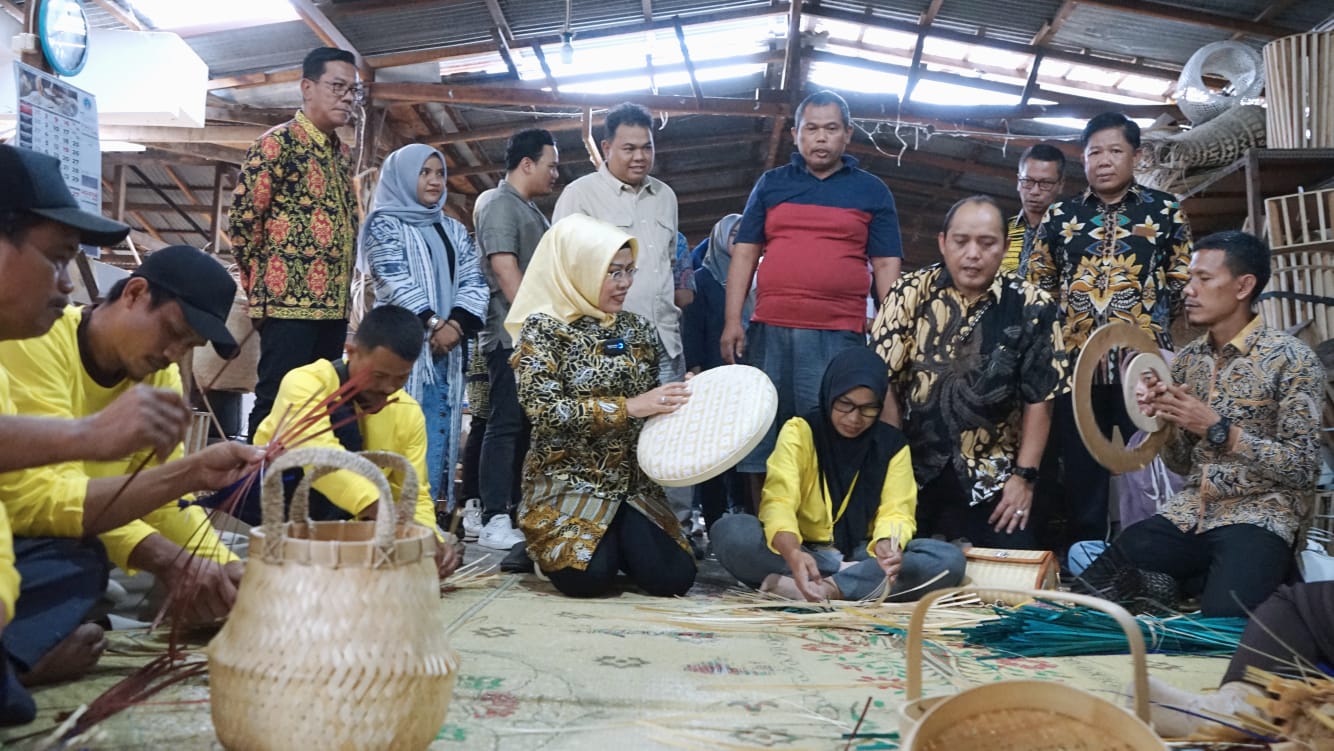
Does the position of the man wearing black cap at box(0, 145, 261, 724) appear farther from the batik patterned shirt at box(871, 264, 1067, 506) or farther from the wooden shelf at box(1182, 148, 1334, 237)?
the wooden shelf at box(1182, 148, 1334, 237)

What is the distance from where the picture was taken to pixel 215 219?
856cm

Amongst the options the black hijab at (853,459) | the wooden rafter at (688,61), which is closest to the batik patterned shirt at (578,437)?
the black hijab at (853,459)

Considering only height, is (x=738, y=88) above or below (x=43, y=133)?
above

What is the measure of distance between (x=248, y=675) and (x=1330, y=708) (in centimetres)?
139

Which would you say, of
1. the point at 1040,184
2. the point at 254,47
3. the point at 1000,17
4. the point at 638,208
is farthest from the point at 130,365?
the point at 1000,17

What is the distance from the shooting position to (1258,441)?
2.81 m

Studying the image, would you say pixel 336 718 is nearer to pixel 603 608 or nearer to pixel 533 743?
pixel 533 743

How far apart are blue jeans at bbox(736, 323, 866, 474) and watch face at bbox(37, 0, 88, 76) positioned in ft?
7.64

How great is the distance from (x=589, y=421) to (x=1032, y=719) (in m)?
1.84

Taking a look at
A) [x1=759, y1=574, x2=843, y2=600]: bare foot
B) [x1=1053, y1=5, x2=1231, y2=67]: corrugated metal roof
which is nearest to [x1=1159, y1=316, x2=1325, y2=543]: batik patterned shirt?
[x1=759, y1=574, x2=843, y2=600]: bare foot

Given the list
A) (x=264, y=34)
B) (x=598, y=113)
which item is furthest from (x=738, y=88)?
(x=264, y=34)

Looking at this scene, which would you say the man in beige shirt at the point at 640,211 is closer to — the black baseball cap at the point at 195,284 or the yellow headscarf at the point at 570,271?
the yellow headscarf at the point at 570,271

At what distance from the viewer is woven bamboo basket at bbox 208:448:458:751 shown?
1.17 meters

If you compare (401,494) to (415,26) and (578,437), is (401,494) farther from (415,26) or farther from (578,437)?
(415,26)
